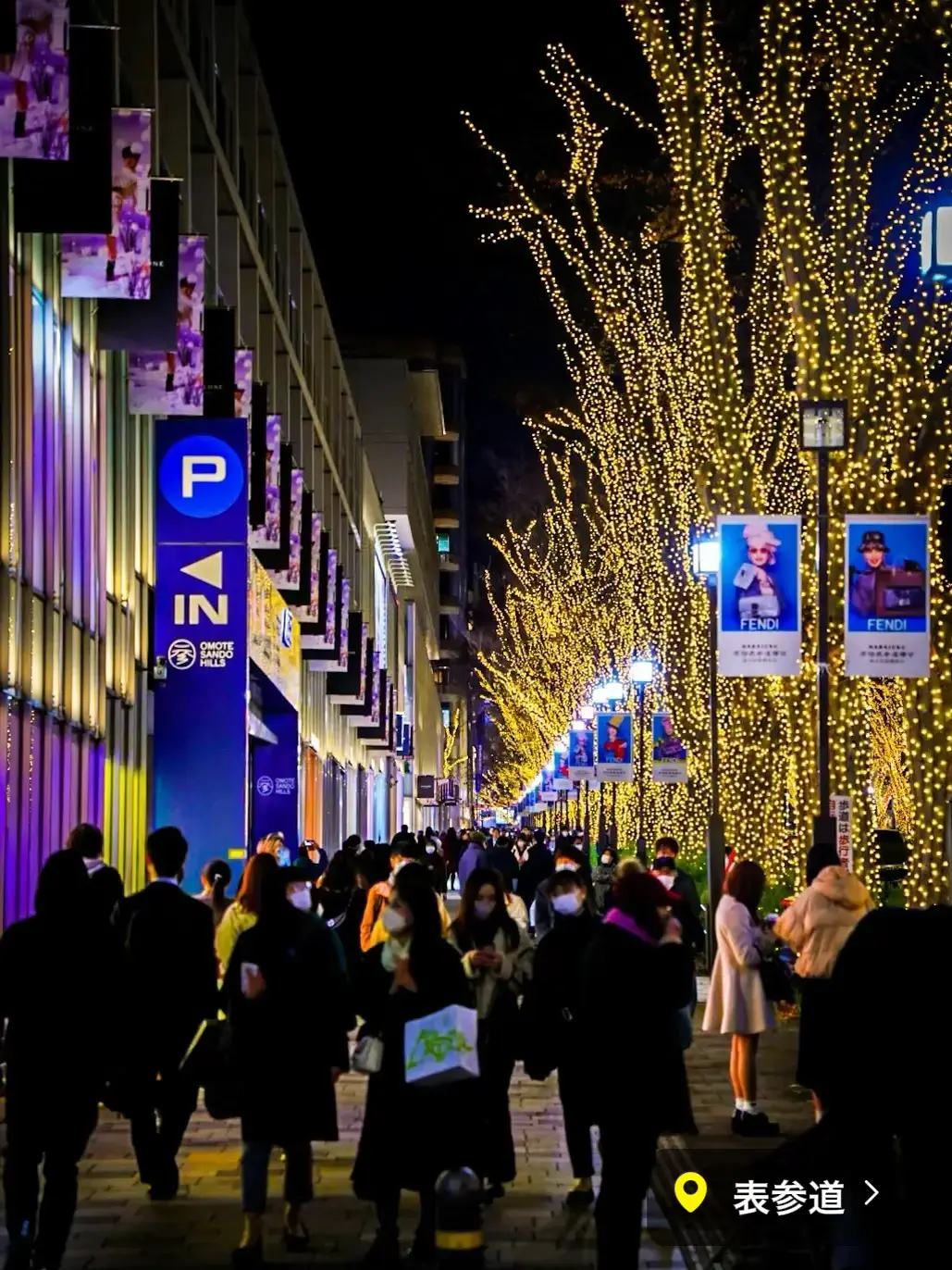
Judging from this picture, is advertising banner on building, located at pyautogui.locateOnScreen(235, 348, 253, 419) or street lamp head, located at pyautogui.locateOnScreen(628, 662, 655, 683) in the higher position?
advertising banner on building, located at pyautogui.locateOnScreen(235, 348, 253, 419)

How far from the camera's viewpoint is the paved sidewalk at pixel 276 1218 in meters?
10.1

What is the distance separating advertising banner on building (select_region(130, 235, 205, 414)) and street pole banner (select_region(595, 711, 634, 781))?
21.9m

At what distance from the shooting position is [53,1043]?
30.1 ft

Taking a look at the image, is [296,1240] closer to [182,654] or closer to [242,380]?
[182,654]

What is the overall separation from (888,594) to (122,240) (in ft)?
23.8

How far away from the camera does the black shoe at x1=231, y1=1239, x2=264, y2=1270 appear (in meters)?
9.62

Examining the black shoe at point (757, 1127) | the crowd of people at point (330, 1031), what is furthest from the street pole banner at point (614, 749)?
the crowd of people at point (330, 1031)

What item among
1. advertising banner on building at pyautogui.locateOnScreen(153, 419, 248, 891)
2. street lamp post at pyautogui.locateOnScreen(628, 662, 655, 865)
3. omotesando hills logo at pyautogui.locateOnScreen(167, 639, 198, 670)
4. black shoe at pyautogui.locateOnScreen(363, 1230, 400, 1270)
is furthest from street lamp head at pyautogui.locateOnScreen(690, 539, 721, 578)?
black shoe at pyautogui.locateOnScreen(363, 1230, 400, 1270)

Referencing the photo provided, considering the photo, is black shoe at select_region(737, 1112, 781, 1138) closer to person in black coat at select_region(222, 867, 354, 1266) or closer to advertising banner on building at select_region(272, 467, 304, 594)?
person in black coat at select_region(222, 867, 354, 1266)

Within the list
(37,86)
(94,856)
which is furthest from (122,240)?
(94,856)

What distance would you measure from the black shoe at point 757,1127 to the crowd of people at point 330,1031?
7.02ft

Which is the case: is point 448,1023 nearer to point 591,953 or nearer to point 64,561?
point 591,953

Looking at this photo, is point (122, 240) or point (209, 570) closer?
point (122, 240)

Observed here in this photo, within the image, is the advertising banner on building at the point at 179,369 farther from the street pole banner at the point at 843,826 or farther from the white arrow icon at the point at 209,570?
the street pole banner at the point at 843,826
